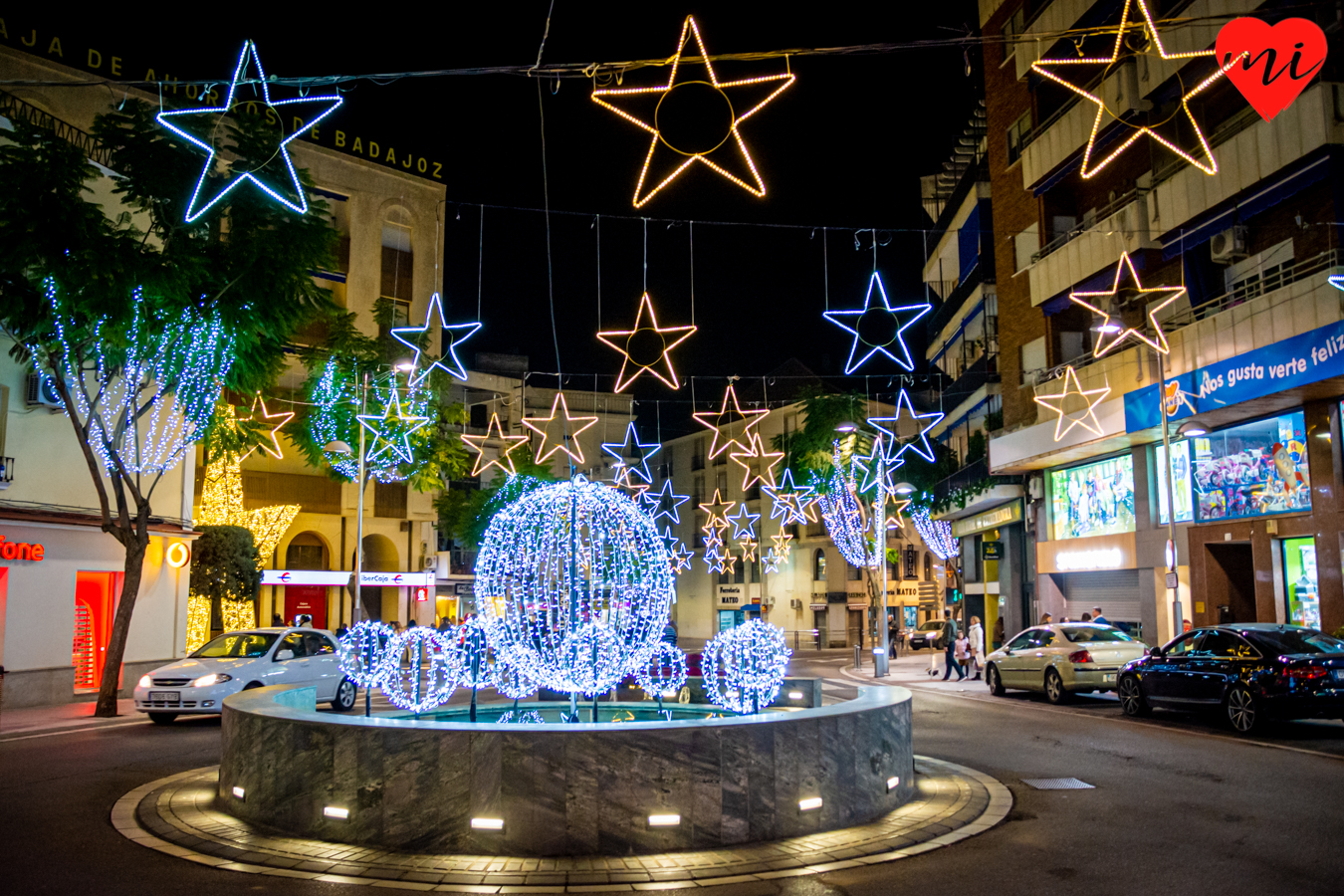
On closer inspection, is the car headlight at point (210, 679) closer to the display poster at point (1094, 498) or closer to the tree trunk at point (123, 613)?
the tree trunk at point (123, 613)

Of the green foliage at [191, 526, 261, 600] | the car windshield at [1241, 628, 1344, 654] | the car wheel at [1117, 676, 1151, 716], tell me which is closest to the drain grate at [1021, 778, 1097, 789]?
the car windshield at [1241, 628, 1344, 654]

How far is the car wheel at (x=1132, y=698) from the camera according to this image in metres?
16.7

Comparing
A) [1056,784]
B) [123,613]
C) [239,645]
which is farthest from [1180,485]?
[123,613]

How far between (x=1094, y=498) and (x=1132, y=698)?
13.4 m

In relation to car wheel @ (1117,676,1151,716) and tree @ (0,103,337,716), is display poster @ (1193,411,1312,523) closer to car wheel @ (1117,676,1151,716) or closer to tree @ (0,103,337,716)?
car wheel @ (1117,676,1151,716)

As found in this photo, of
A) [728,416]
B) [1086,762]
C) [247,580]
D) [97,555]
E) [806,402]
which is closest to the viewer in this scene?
[1086,762]

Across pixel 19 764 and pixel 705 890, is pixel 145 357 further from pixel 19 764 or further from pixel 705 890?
pixel 705 890

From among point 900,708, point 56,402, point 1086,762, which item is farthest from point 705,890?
point 56,402

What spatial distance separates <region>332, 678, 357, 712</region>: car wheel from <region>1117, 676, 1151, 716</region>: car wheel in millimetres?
13856

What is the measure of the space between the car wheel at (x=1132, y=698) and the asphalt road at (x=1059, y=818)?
4.05 feet

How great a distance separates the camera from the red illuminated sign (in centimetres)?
1998

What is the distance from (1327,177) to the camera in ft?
65.2

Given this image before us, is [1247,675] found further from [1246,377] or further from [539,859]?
[539,859]

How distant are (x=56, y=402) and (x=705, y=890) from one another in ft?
65.6
